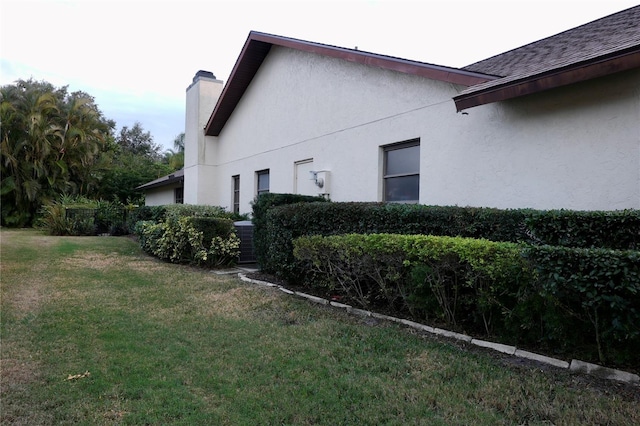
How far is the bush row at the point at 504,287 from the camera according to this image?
3090 mm

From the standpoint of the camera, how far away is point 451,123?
22.4 feet

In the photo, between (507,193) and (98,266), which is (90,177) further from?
(507,193)

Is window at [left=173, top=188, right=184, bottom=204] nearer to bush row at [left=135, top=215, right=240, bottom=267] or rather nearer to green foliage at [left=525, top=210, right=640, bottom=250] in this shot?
bush row at [left=135, top=215, right=240, bottom=267]

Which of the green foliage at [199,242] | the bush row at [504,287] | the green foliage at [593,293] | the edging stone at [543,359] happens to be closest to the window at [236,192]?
the green foliage at [199,242]

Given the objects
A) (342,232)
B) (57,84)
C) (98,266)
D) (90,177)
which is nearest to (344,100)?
(342,232)

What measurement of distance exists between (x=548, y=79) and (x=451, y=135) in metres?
1.98

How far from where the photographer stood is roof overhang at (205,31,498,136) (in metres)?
6.50

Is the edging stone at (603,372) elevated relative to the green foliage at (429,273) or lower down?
lower down

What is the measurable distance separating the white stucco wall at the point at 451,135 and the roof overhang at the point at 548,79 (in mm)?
493

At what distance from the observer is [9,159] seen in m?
21.6

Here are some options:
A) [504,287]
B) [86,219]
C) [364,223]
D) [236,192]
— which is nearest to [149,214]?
[236,192]

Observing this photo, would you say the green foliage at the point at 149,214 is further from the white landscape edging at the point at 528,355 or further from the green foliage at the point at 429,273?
the white landscape edging at the point at 528,355

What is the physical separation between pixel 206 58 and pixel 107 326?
48.0ft

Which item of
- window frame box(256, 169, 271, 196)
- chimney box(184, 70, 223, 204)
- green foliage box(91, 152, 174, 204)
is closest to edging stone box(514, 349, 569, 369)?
window frame box(256, 169, 271, 196)
